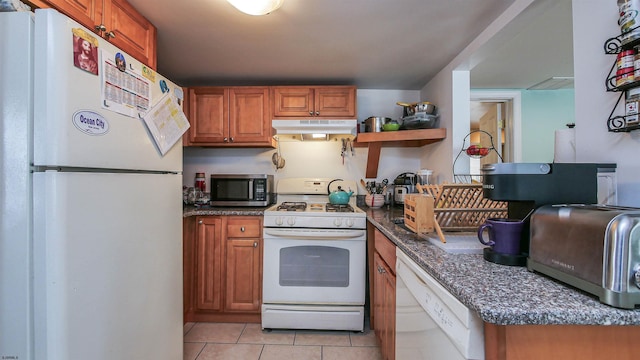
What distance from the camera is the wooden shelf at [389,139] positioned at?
7.26 ft

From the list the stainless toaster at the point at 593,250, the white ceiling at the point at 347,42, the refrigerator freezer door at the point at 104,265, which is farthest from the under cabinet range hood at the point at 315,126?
the stainless toaster at the point at 593,250

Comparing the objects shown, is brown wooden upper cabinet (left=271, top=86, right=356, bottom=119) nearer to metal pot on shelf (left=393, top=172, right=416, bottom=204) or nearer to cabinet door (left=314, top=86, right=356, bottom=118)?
cabinet door (left=314, top=86, right=356, bottom=118)

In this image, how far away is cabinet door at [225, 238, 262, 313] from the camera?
214 centimetres

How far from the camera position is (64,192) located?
0.85 m

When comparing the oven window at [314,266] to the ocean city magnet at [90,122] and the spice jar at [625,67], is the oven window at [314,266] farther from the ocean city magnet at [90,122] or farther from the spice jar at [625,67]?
the spice jar at [625,67]

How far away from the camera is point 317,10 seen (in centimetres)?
146

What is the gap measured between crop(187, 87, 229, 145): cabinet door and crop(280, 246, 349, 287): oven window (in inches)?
49.2

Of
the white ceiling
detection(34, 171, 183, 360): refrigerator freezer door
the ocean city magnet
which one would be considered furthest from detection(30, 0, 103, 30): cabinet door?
detection(34, 171, 183, 360): refrigerator freezer door

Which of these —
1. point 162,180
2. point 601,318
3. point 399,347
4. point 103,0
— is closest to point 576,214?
point 601,318

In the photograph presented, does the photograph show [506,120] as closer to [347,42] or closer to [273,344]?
[347,42]

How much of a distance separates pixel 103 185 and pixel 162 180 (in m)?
0.33

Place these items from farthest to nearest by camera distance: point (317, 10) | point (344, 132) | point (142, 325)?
point (344, 132)
point (317, 10)
point (142, 325)

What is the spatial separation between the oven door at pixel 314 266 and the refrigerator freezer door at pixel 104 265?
0.77 metres

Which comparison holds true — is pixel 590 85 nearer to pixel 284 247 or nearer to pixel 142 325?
pixel 284 247
